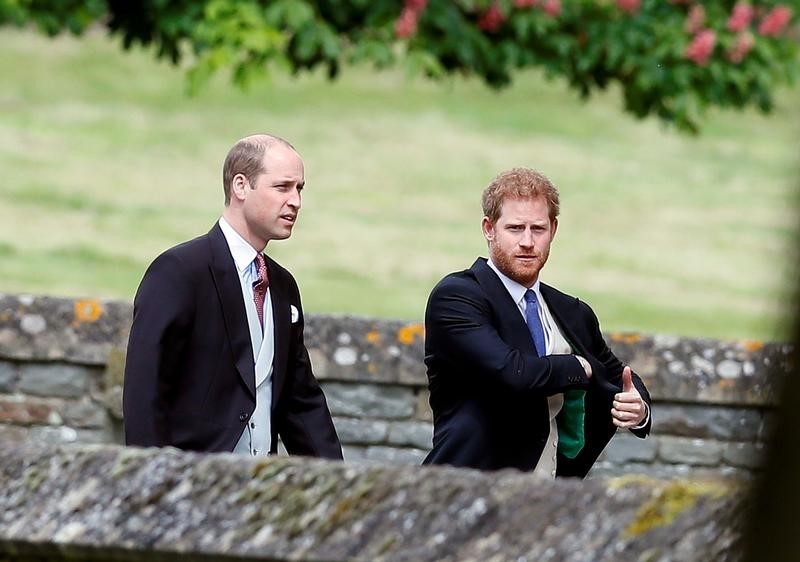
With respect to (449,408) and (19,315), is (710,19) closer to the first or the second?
(19,315)

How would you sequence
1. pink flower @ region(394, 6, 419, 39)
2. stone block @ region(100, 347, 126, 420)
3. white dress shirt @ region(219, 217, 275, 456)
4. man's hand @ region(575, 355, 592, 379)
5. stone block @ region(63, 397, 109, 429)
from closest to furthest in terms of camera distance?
man's hand @ region(575, 355, 592, 379) < white dress shirt @ region(219, 217, 275, 456) < stone block @ region(100, 347, 126, 420) < stone block @ region(63, 397, 109, 429) < pink flower @ region(394, 6, 419, 39)

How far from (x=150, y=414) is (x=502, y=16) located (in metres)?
4.25

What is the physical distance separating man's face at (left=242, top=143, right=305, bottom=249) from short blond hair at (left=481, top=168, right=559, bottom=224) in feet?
1.68

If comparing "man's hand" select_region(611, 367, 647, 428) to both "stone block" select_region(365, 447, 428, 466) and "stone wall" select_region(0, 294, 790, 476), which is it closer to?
"stone wall" select_region(0, 294, 790, 476)

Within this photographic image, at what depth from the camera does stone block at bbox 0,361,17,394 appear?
20.3ft

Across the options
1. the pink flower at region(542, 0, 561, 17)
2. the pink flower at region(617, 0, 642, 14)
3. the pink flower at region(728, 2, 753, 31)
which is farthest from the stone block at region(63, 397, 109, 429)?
the pink flower at region(728, 2, 753, 31)

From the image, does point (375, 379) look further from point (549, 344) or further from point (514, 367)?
point (514, 367)

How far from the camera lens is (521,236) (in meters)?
3.92

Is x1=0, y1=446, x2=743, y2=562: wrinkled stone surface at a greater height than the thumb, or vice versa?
x1=0, y1=446, x2=743, y2=562: wrinkled stone surface

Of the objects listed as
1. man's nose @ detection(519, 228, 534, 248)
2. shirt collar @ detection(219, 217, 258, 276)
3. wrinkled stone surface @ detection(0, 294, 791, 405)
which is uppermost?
man's nose @ detection(519, 228, 534, 248)

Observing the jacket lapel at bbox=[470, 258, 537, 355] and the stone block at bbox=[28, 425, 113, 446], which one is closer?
the jacket lapel at bbox=[470, 258, 537, 355]

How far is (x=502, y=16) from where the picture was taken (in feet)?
25.1

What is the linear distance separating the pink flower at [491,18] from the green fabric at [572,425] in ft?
12.9

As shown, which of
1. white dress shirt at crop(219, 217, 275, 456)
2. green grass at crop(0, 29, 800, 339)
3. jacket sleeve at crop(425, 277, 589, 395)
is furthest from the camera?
green grass at crop(0, 29, 800, 339)
